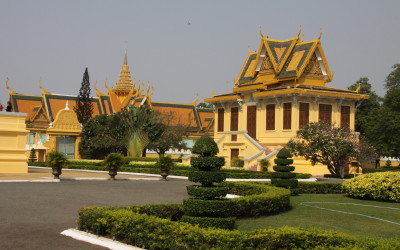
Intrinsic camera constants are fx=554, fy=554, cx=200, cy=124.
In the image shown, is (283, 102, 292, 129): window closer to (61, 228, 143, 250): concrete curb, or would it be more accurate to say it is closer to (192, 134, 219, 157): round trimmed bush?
(192, 134, 219, 157): round trimmed bush

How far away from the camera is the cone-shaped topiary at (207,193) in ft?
34.7

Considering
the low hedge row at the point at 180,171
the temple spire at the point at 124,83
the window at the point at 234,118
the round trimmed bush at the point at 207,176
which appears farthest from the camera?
the temple spire at the point at 124,83

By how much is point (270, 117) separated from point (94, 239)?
32.6 metres

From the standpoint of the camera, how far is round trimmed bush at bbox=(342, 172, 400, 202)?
1916 cm

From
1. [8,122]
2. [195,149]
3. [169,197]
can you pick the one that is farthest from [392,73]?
[195,149]

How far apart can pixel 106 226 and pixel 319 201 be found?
10.1m

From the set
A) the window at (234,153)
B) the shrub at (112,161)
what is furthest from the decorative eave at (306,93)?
the shrub at (112,161)

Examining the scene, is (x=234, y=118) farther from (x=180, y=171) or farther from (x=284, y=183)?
(x=284, y=183)

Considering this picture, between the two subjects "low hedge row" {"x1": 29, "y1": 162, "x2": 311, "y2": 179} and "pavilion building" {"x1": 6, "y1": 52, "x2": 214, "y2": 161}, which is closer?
"low hedge row" {"x1": 29, "y1": 162, "x2": 311, "y2": 179}

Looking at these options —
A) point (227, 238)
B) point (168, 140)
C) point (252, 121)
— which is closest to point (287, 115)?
point (252, 121)

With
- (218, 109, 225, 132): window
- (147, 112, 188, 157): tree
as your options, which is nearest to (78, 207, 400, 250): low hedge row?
(218, 109, 225, 132): window

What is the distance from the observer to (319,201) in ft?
60.7

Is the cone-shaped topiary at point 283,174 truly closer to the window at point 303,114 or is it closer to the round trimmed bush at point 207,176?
the round trimmed bush at point 207,176

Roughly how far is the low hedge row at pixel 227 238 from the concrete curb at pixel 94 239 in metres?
0.22
